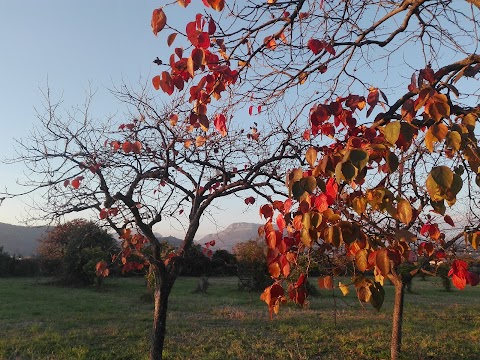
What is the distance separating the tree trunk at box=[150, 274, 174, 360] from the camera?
4.82 meters

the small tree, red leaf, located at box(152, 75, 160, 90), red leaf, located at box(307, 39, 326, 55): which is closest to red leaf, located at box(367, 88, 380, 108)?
red leaf, located at box(307, 39, 326, 55)

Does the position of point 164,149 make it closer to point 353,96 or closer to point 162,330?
point 162,330

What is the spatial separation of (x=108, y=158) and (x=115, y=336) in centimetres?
390

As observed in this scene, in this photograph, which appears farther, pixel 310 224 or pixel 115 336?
pixel 115 336

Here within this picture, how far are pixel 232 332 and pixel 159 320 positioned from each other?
3237 mm

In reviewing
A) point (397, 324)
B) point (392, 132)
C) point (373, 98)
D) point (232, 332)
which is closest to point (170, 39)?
point (373, 98)

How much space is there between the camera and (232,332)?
306 inches

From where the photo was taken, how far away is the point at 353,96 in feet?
6.44

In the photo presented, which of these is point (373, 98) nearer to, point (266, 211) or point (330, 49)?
point (266, 211)

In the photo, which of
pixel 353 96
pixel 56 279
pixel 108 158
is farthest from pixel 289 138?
pixel 56 279

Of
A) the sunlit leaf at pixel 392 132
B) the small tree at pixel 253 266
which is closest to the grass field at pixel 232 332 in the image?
the sunlit leaf at pixel 392 132

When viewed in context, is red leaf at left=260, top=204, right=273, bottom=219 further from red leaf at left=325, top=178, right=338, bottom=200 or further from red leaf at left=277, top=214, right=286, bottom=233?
red leaf at left=325, top=178, right=338, bottom=200

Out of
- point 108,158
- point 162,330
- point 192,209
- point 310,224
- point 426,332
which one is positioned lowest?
point 426,332

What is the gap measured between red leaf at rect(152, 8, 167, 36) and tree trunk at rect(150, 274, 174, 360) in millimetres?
3596
